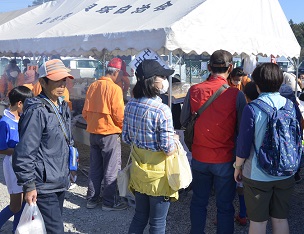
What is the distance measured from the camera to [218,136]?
302 centimetres

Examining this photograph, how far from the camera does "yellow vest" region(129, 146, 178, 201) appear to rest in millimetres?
2736

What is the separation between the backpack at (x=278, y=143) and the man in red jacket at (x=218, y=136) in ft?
1.21

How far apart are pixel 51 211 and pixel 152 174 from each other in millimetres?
744

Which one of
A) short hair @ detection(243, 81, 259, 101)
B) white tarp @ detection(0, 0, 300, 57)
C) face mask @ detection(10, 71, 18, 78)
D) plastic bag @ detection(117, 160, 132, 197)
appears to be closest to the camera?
plastic bag @ detection(117, 160, 132, 197)

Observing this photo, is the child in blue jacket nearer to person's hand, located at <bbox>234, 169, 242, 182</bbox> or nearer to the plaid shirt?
the plaid shirt

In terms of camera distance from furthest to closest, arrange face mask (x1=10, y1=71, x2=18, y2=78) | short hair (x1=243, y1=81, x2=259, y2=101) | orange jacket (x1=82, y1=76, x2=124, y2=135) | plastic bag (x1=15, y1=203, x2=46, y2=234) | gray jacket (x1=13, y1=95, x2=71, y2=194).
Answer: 1. face mask (x1=10, y1=71, x2=18, y2=78)
2. orange jacket (x1=82, y1=76, x2=124, y2=135)
3. short hair (x1=243, y1=81, x2=259, y2=101)
4. plastic bag (x1=15, y1=203, x2=46, y2=234)
5. gray jacket (x1=13, y1=95, x2=71, y2=194)

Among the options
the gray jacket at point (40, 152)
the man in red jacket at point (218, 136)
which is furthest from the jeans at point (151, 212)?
the gray jacket at point (40, 152)

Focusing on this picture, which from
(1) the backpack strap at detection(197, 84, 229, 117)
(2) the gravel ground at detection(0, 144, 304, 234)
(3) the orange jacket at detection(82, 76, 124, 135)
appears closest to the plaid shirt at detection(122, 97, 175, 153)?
(1) the backpack strap at detection(197, 84, 229, 117)

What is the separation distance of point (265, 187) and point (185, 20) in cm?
266

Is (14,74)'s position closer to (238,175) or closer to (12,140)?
(12,140)

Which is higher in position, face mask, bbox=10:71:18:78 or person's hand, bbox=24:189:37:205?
face mask, bbox=10:71:18:78

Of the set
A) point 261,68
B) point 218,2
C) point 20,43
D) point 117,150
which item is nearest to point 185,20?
point 218,2

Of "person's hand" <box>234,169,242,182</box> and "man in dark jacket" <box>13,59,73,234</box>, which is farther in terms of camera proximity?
"person's hand" <box>234,169,242,182</box>

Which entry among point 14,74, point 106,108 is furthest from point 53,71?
point 14,74
